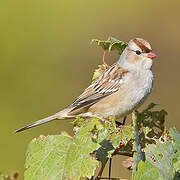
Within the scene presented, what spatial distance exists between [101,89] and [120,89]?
139 mm

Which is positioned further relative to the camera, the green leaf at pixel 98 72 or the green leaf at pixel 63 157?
the green leaf at pixel 98 72

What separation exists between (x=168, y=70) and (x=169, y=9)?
2142 mm

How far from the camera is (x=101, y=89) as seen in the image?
11.5ft

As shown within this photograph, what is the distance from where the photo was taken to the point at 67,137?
1.93m

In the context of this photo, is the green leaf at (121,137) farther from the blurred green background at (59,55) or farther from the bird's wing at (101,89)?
the blurred green background at (59,55)

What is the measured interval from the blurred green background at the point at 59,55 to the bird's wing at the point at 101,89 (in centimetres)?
125

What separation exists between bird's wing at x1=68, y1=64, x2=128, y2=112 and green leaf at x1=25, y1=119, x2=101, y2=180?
1511 millimetres

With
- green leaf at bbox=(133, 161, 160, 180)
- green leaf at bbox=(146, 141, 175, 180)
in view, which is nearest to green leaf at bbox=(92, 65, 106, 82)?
green leaf at bbox=(146, 141, 175, 180)

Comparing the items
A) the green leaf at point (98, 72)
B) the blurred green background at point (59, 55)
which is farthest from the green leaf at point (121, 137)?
the blurred green background at point (59, 55)

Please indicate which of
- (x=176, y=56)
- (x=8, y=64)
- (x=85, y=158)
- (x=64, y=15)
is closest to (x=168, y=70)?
(x=176, y=56)

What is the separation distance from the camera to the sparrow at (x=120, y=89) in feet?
11.0

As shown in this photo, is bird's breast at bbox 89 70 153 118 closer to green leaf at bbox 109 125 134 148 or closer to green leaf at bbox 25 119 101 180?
green leaf at bbox 109 125 134 148

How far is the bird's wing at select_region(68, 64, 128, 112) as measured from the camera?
11.3 feet

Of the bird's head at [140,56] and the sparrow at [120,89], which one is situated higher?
the bird's head at [140,56]
